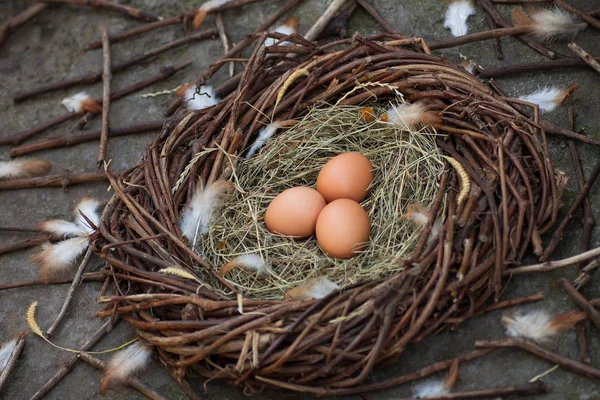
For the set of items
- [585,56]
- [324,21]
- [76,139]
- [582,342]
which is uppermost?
[585,56]

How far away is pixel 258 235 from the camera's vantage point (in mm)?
2406

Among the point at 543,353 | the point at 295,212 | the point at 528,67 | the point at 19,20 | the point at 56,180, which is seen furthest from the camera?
the point at 19,20

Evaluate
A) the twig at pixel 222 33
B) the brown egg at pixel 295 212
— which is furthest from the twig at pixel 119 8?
the brown egg at pixel 295 212

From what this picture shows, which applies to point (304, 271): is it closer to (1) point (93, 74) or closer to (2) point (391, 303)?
(2) point (391, 303)

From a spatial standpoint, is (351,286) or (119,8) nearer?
(351,286)

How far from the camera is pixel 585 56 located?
7.93ft

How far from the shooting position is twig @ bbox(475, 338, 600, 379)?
1825 mm

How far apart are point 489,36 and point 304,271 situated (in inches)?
45.2

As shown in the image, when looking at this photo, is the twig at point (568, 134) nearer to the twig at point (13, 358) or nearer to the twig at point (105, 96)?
the twig at point (105, 96)

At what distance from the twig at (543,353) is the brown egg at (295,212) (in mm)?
741

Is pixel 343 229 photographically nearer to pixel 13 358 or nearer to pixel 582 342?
pixel 582 342

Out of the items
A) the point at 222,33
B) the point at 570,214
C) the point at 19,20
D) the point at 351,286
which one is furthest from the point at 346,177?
the point at 19,20

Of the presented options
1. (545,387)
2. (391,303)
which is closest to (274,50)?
(391,303)

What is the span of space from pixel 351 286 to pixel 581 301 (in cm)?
64
